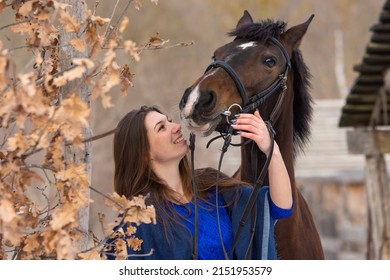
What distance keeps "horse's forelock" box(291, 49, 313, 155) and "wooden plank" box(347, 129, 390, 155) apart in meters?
4.21

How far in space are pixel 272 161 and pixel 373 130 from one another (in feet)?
18.2

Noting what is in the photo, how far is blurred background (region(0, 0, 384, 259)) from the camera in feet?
55.8

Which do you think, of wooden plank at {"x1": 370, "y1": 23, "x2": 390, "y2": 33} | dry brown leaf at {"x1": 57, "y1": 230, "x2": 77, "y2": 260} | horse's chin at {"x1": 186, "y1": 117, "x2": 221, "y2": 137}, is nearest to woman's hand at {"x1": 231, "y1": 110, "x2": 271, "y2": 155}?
horse's chin at {"x1": 186, "y1": 117, "x2": 221, "y2": 137}

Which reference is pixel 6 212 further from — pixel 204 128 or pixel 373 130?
pixel 373 130

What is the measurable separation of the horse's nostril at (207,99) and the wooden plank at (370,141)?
17.6 feet

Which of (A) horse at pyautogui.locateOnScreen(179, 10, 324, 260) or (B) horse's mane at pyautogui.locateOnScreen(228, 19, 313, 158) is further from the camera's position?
(B) horse's mane at pyautogui.locateOnScreen(228, 19, 313, 158)

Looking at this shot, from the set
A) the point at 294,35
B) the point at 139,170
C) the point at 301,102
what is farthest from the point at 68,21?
the point at 301,102

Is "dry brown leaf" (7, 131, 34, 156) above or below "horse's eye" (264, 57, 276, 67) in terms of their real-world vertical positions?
below

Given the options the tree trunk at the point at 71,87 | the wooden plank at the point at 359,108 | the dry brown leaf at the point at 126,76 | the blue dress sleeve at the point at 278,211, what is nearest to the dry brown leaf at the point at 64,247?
the tree trunk at the point at 71,87

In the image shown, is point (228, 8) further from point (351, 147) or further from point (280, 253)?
point (280, 253)

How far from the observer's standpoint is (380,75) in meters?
8.45

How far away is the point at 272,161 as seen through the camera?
3.52 meters

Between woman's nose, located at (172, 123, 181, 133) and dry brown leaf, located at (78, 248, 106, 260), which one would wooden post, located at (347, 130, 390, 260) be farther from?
dry brown leaf, located at (78, 248, 106, 260)

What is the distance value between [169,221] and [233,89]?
0.73 metres
